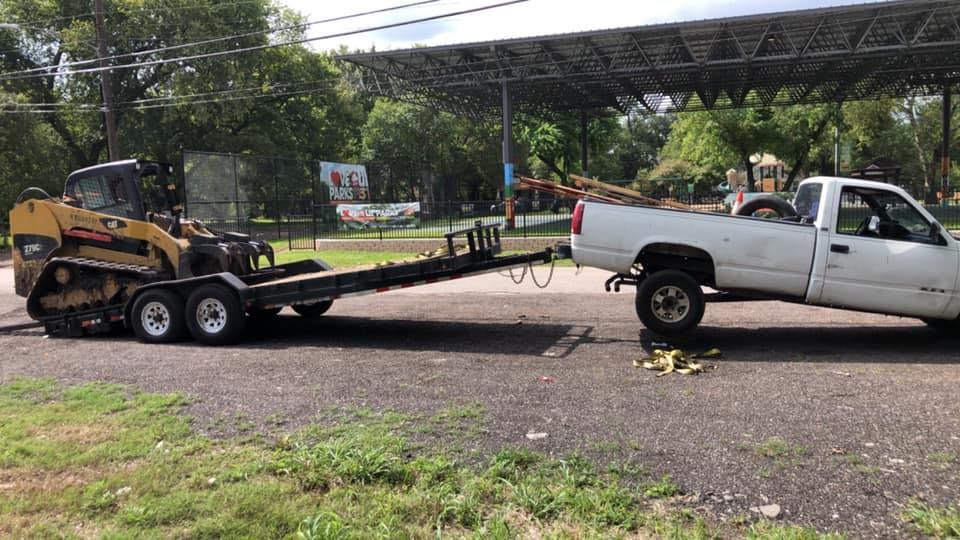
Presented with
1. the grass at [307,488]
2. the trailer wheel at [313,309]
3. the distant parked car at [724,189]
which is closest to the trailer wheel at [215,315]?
the trailer wheel at [313,309]

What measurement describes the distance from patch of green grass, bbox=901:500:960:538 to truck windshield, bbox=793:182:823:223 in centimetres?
477

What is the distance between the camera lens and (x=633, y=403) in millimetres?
5816

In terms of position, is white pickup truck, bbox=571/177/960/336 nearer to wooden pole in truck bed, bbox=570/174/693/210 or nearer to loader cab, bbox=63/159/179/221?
wooden pole in truck bed, bbox=570/174/693/210

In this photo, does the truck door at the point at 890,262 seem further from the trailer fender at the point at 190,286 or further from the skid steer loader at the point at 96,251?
the skid steer loader at the point at 96,251

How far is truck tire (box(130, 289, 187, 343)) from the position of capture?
30.0ft

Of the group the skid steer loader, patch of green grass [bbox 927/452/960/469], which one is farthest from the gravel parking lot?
the skid steer loader

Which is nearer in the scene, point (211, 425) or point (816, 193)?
point (211, 425)

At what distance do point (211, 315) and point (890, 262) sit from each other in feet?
27.3

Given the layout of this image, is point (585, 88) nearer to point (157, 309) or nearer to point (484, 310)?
point (484, 310)

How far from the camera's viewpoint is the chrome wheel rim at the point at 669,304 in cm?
812

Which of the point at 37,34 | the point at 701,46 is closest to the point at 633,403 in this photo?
the point at 701,46

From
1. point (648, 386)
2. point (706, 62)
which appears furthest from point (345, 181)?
point (648, 386)

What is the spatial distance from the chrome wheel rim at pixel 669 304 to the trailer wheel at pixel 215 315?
5.30 meters

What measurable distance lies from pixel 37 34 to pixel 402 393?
41.3 m
